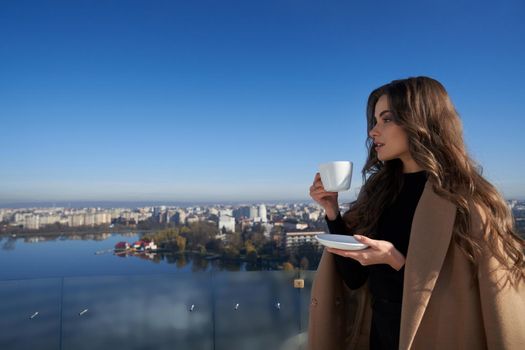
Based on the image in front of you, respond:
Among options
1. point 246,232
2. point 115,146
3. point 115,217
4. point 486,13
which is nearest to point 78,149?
point 115,146

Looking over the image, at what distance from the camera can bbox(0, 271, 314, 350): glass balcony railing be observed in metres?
2.74

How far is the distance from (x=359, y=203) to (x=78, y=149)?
1942 centimetres

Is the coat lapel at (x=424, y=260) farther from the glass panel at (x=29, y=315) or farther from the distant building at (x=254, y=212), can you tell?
the distant building at (x=254, y=212)

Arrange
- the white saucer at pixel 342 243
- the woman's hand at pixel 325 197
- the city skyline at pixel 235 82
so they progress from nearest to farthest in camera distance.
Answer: the white saucer at pixel 342 243 < the woman's hand at pixel 325 197 < the city skyline at pixel 235 82

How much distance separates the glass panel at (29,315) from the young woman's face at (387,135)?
2.90 metres

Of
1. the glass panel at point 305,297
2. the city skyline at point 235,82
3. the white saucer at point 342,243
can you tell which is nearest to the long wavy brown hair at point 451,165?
the city skyline at point 235,82

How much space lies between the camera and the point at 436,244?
93 centimetres

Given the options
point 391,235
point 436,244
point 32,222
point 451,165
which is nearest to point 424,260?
point 436,244

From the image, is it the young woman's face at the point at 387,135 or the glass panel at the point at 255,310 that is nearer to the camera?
the young woman's face at the point at 387,135

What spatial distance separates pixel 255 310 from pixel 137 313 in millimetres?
998

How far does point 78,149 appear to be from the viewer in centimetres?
1797

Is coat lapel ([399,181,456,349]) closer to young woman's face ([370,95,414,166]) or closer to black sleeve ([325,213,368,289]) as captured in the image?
young woman's face ([370,95,414,166])

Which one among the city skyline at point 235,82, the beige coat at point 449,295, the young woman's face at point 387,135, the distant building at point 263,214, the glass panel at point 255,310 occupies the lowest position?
the glass panel at point 255,310

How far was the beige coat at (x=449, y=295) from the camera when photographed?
2.89 feet
